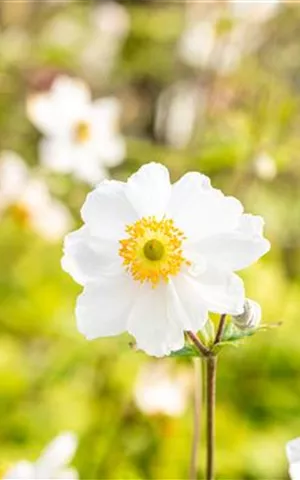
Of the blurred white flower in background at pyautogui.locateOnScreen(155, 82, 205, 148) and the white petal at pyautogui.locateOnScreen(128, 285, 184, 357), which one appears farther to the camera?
the blurred white flower in background at pyautogui.locateOnScreen(155, 82, 205, 148)

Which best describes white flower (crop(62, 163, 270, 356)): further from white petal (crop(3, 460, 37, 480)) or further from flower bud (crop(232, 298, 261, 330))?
white petal (crop(3, 460, 37, 480))

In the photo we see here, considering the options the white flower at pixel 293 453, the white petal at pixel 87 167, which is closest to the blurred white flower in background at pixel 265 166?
the white petal at pixel 87 167

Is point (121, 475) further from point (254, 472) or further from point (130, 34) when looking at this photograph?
point (130, 34)

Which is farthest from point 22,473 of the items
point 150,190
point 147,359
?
point 147,359

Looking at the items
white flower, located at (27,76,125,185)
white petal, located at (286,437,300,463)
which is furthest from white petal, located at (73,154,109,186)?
white petal, located at (286,437,300,463)

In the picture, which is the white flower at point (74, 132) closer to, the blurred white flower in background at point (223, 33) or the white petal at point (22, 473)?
the blurred white flower in background at point (223, 33)
